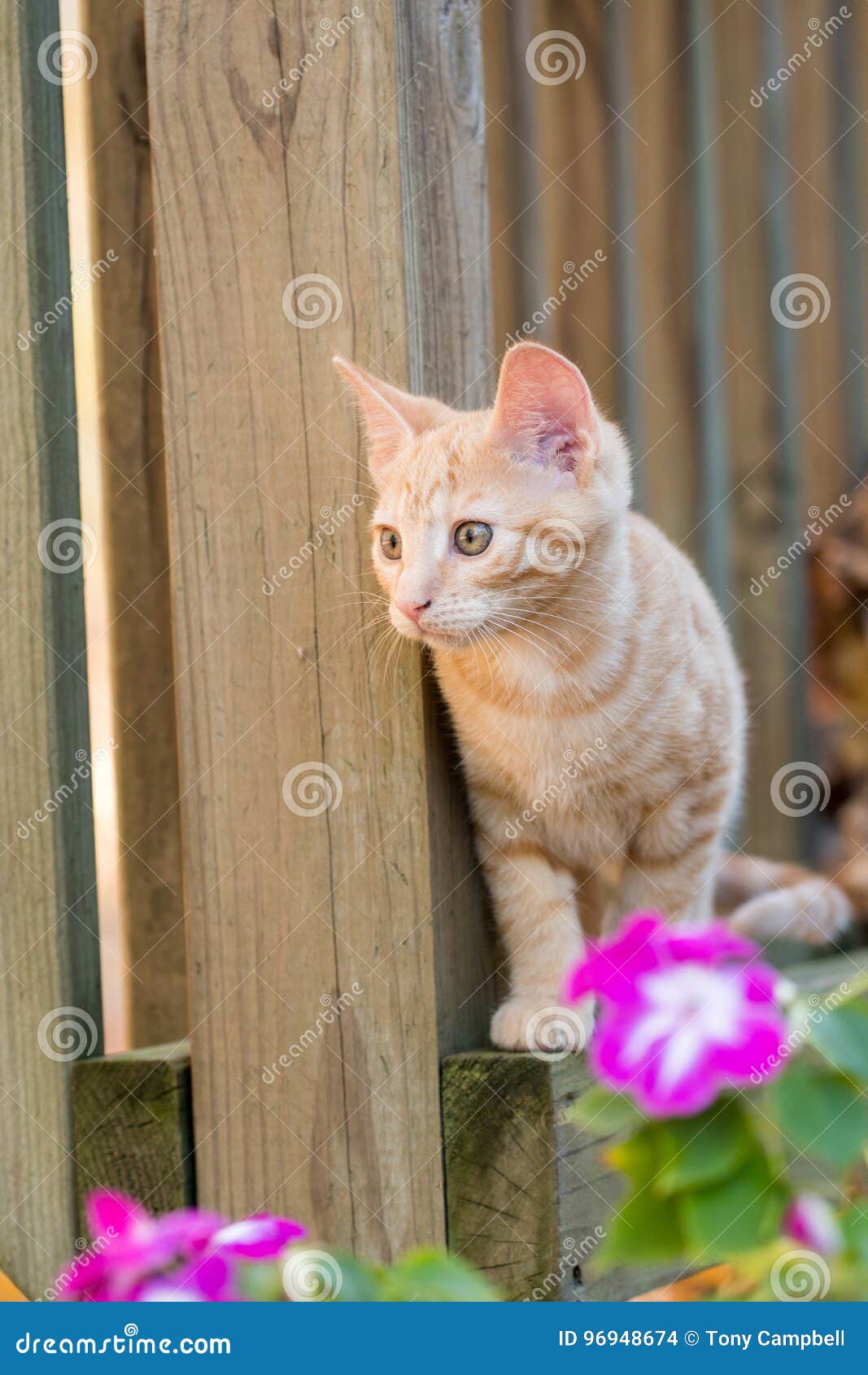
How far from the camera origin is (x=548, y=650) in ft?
6.67

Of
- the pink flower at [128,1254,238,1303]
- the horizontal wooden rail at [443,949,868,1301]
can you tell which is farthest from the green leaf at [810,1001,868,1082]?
the horizontal wooden rail at [443,949,868,1301]

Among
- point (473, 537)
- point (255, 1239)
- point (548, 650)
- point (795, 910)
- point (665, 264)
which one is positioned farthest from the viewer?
point (665, 264)

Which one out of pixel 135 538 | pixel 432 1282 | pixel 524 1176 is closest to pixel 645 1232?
pixel 432 1282

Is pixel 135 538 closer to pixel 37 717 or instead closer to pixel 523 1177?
pixel 37 717

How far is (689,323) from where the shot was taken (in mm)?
3561

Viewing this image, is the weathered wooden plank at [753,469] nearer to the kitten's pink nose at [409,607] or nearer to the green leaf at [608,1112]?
the kitten's pink nose at [409,607]

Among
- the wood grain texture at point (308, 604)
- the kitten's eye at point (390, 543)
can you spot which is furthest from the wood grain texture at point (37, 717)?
the kitten's eye at point (390, 543)

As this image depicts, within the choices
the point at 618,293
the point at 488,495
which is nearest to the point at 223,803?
the point at 488,495

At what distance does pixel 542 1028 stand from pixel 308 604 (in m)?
0.67

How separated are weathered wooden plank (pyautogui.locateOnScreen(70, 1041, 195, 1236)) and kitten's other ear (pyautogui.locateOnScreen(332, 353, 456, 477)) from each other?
923mm

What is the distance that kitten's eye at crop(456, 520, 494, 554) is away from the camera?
75.0 inches

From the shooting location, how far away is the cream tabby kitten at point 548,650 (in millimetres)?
1868

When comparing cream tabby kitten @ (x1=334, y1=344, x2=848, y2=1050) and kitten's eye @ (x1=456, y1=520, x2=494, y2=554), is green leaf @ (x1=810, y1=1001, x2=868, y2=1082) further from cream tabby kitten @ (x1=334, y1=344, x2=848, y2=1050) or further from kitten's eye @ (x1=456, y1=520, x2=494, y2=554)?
kitten's eye @ (x1=456, y1=520, x2=494, y2=554)

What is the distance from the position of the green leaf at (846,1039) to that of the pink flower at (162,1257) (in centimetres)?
34
